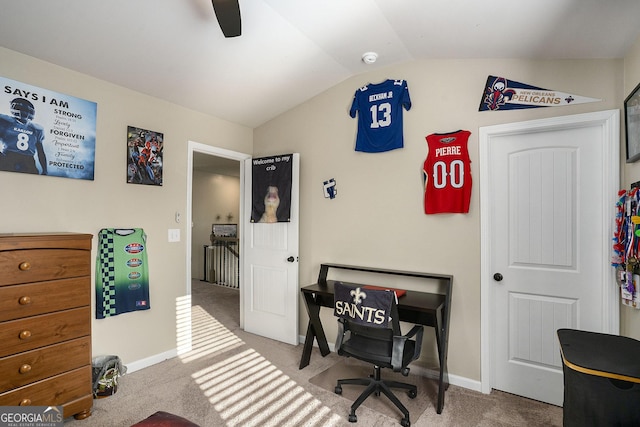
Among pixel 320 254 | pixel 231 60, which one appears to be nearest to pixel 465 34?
pixel 231 60

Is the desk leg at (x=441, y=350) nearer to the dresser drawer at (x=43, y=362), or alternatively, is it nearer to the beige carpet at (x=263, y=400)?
the beige carpet at (x=263, y=400)

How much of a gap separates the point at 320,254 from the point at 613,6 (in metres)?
2.80

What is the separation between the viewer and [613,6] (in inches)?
68.1

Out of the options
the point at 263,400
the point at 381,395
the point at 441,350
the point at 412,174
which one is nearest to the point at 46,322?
the point at 263,400

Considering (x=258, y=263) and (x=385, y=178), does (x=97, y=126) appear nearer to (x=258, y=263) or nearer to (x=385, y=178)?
(x=258, y=263)

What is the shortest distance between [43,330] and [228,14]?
7.10 ft

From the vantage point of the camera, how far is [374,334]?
2.24 metres

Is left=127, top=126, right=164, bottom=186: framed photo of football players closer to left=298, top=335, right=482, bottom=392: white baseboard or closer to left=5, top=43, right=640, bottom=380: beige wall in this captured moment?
left=5, top=43, right=640, bottom=380: beige wall

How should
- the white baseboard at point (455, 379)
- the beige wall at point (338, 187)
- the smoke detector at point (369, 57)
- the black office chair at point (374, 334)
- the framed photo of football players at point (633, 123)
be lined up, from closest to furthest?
the framed photo of football players at point (633, 123) < the black office chair at point (374, 334) < the beige wall at point (338, 187) < the white baseboard at point (455, 379) < the smoke detector at point (369, 57)

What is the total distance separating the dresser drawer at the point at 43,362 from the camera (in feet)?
6.24

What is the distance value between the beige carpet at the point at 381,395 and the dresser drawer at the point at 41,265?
194 centimetres

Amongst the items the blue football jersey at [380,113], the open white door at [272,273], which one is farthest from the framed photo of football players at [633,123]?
the open white door at [272,273]

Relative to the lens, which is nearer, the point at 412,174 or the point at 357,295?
the point at 357,295

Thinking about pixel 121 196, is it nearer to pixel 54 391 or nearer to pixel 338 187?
pixel 54 391
